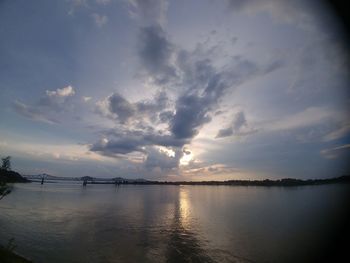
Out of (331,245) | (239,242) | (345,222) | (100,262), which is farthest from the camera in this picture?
(345,222)

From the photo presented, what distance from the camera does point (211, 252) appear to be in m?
27.9

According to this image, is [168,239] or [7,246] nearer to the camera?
[7,246]

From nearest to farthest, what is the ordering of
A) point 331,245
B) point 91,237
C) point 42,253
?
point 42,253
point 331,245
point 91,237

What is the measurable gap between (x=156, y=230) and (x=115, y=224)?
9.73 m

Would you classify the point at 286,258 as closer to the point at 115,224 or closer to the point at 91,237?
the point at 91,237

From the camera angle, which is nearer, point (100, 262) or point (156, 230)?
point (100, 262)

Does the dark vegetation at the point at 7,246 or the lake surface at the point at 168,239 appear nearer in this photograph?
the dark vegetation at the point at 7,246

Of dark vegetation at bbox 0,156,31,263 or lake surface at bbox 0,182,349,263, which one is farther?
lake surface at bbox 0,182,349,263

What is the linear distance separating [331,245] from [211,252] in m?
16.6

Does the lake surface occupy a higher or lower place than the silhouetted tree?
lower

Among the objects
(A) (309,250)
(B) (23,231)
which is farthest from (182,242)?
(B) (23,231)

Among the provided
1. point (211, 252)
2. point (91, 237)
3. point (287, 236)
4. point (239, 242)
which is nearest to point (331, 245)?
point (287, 236)

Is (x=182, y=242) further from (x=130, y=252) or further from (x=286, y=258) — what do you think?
(x=286, y=258)

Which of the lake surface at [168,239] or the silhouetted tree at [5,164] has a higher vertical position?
the silhouetted tree at [5,164]
